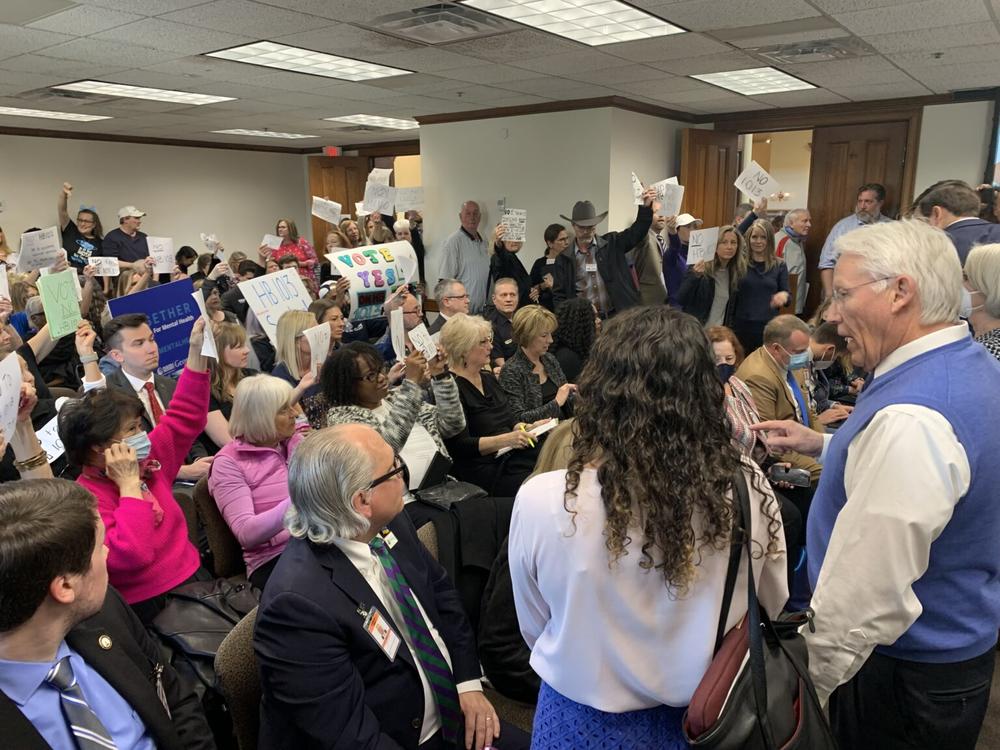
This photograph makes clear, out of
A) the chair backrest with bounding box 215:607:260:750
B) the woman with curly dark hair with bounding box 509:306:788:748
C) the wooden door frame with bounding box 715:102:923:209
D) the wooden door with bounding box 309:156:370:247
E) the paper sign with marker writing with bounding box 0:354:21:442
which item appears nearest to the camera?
the woman with curly dark hair with bounding box 509:306:788:748

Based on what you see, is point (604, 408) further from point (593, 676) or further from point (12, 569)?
point (12, 569)

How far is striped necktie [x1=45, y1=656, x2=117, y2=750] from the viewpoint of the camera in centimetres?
114

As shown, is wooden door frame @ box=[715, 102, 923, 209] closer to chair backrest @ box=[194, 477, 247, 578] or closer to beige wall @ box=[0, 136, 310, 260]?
chair backrest @ box=[194, 477, 247, 578]

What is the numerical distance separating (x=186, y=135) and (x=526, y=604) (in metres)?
10.5

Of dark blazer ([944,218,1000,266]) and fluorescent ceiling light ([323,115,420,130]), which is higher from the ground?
fluorescent ceiling light ([323,115,420,130])

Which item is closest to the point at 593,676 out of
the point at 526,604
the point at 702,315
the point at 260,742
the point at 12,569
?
the point at 526,604

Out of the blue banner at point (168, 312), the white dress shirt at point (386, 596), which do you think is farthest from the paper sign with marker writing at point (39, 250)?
the white dress shirt at point (386, 596)

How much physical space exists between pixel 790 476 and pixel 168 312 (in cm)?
304

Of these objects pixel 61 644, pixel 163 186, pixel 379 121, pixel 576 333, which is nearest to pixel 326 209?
pixel 379 121

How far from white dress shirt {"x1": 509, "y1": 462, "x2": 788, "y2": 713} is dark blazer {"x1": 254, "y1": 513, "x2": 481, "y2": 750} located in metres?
0.48

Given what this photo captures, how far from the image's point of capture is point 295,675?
4.42ft

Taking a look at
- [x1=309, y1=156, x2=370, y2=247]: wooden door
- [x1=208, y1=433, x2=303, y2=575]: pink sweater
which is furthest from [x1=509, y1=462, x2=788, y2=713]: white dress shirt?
[x1=309, y1=156, x2=370, y2=247]: wooden door

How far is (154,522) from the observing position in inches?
74.5

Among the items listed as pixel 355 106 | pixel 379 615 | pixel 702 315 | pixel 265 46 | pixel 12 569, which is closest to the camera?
pixel 12 569
